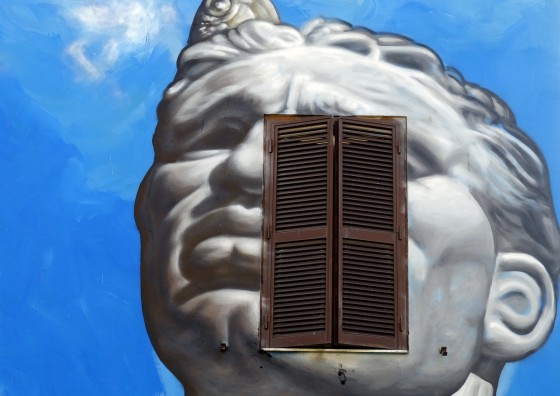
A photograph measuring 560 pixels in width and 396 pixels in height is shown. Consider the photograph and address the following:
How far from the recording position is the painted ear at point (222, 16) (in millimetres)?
11711

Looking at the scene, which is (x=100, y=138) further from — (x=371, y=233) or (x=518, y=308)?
(x=518, y=308)

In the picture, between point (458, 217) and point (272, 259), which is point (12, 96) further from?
point (458, 217)

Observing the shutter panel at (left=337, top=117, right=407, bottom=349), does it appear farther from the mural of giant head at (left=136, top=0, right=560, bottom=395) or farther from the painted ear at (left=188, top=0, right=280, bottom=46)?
the painted ear at (left=188, top=0, right=280, bottom=46)

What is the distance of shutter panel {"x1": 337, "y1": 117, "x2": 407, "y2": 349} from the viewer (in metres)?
10.8

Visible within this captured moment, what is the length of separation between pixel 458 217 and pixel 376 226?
2.08ft

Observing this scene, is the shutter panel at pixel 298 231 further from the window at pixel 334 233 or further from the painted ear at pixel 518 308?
the painted ear at pixel 518 308

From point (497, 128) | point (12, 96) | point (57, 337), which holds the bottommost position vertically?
point (57, 337)

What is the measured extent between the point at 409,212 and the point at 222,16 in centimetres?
207

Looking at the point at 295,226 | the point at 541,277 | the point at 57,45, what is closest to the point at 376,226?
the point at 295,226

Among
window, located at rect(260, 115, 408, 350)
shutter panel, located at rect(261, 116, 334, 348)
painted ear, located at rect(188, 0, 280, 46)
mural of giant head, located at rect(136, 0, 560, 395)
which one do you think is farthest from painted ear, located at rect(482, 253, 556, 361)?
painted ear, located at rect(188, 0, 280, 46)

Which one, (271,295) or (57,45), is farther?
(57,45)

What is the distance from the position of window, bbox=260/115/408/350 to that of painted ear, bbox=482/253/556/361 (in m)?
0.66

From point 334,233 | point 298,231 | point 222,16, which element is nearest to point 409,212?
point 334,233

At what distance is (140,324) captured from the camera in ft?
35.9
